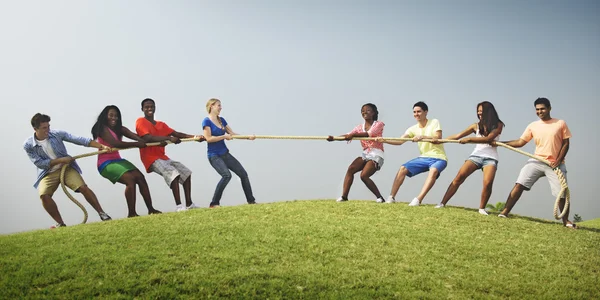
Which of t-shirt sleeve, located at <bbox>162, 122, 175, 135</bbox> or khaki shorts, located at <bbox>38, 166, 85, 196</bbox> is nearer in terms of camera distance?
khaki shorts, located at <bbox>38, 166, 85, 196</bbox>

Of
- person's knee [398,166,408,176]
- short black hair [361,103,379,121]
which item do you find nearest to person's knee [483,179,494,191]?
person's knee [398,166,408,176]

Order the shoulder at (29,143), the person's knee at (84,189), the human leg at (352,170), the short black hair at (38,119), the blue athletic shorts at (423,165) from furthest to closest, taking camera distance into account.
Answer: the human leg at (352,170), the blue athletic shorts at (423,165), the person's knee at (84,189), the shoulder at (29,143), the short black hair at (38,119)

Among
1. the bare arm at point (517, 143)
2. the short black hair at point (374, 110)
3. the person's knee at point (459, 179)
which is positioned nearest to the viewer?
the bare arm at point (517, 143)

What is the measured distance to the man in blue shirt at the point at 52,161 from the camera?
35.5ft

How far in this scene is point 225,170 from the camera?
38.5ft

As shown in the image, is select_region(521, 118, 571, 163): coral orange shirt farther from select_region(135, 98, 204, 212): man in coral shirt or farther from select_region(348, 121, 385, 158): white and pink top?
select_region(135, 98, 204, 212): man in coral shirt

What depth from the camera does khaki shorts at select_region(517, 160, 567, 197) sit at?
1094 centimetres

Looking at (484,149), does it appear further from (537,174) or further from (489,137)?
(537,174)

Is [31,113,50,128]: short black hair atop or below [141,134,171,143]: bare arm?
atop

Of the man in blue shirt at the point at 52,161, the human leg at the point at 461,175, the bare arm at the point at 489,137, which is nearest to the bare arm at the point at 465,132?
the bare arm at the point at 489,137

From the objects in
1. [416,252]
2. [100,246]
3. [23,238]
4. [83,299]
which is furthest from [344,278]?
[23,238]

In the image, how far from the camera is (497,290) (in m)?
7.34

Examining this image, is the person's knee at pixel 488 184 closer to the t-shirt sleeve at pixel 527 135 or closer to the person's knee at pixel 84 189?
the t-shirt sleeve at pixel 527 135

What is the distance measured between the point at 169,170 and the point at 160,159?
1.15ft
